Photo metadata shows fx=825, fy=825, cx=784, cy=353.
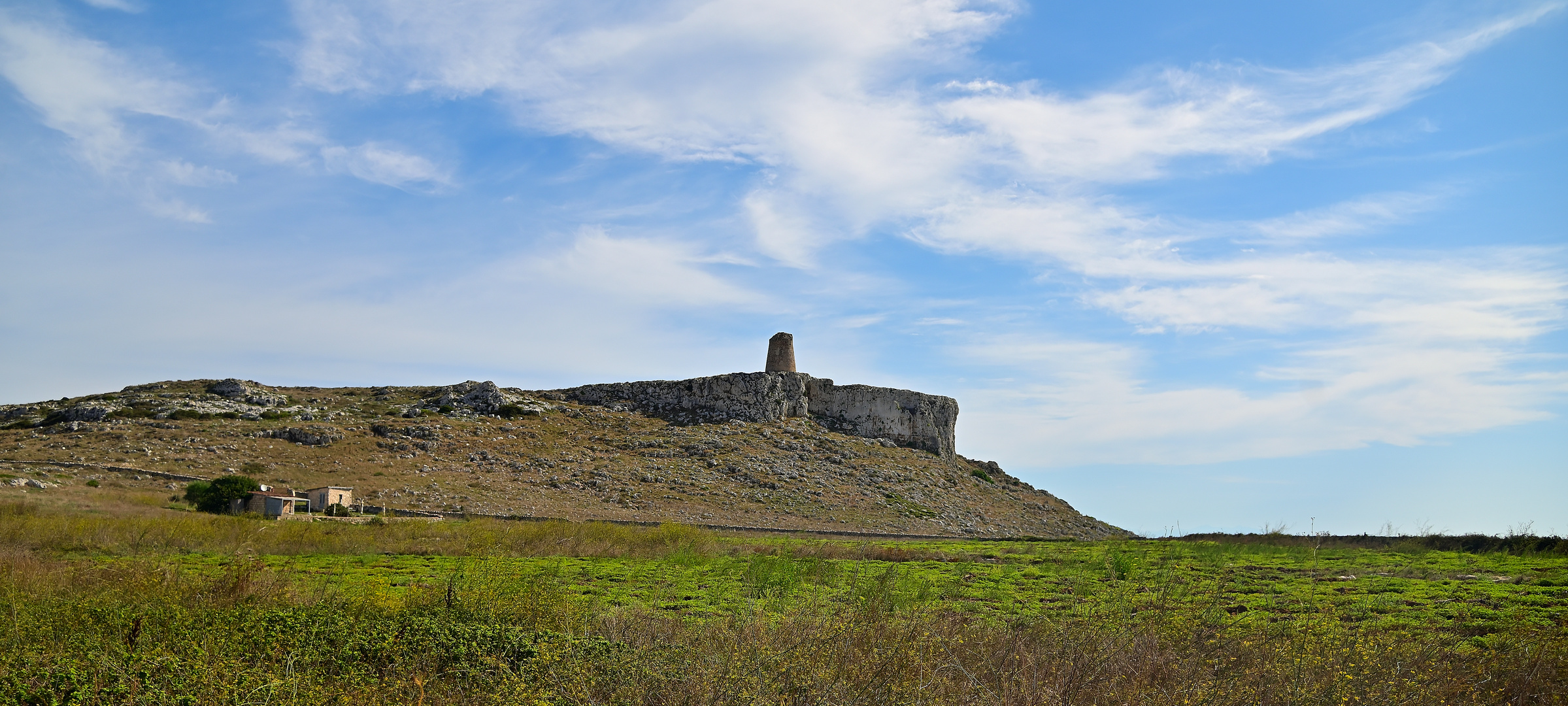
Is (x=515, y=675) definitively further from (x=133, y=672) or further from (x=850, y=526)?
(x=850, y=526)

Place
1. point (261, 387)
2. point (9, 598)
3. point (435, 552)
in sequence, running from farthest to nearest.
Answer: point (261, 387) < point (435, 552) < point (9, 598)

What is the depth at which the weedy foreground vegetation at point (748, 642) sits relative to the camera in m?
5.53

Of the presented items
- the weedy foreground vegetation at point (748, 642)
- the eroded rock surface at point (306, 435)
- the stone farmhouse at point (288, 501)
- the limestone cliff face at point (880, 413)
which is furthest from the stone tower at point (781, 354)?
the weedy foreground vegetation at point (748, 642)

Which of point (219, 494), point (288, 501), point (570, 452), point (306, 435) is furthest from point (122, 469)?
point (570, 452)

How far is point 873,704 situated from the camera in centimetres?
555

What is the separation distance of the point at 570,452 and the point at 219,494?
2348cm

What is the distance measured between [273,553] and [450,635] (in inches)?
576

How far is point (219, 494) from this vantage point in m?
31.0

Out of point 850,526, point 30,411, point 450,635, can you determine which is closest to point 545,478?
point 850,526

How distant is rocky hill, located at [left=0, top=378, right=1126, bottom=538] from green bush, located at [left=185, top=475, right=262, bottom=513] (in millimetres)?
891

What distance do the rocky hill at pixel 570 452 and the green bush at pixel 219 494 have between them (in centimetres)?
89

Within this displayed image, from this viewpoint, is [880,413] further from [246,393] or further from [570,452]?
[246,393]

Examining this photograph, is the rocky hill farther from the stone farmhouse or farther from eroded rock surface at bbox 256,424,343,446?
the stone farmhouse

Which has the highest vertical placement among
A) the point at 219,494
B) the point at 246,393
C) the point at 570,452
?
the point at 246,393
